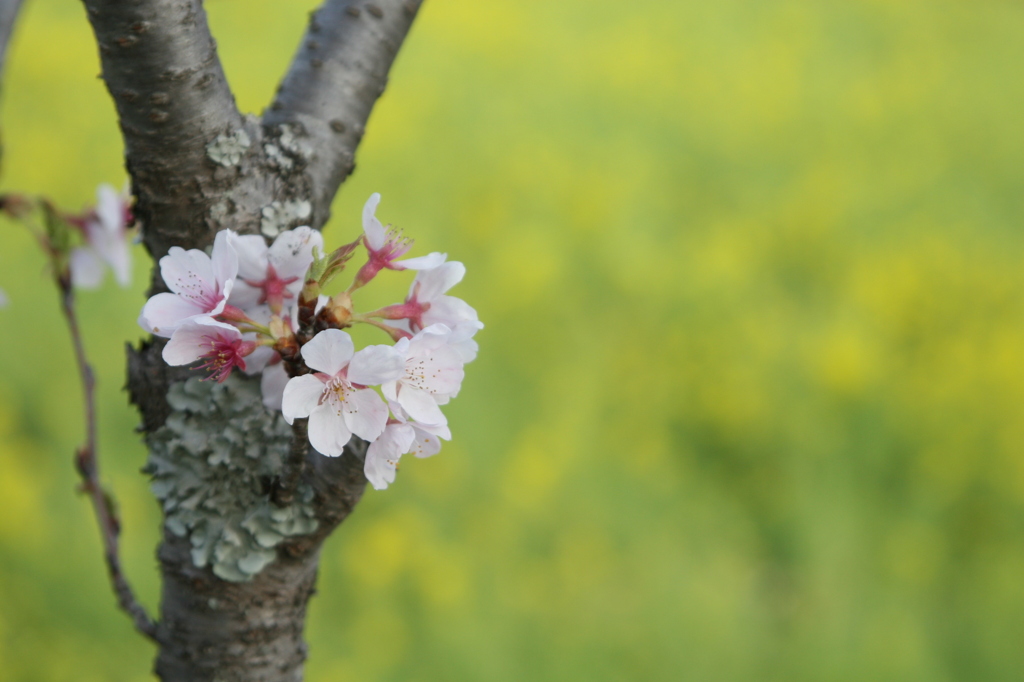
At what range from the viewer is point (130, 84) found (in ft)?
1.94

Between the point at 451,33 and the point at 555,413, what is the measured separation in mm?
2627

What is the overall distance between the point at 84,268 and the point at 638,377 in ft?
6.51

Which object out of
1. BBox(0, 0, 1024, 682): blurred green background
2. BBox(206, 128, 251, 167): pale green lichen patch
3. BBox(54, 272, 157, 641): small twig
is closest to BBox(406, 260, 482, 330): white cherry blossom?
BBox(206, 128, 251, 167): pale green lichen patch

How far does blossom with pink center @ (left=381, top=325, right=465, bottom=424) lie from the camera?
474 mm

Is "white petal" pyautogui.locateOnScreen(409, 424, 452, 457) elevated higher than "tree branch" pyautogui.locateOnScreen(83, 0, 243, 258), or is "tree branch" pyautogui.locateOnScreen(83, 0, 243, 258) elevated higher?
"tree branch" pyautogui.locateOnScreen(83, 0, 243, 258)

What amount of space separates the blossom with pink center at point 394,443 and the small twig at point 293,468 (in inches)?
2.0

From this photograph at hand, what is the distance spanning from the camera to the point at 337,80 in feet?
2.48

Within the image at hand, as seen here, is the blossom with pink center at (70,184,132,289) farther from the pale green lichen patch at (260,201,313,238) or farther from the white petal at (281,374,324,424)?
the white petal at (281,374,324,424)

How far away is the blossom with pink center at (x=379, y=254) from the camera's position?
0.52m

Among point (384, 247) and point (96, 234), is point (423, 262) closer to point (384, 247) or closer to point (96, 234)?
point (384, 247)

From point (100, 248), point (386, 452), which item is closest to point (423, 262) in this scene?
point (386, 452)

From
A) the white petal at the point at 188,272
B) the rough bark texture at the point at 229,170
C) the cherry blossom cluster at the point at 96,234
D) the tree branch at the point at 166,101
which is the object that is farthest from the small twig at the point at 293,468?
the cherry blossom cluster at the point at 96,234

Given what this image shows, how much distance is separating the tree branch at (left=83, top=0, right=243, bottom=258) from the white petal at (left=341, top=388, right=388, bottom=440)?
0.26m

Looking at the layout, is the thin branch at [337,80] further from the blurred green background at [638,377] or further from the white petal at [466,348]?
the blurred green background at [638,377]
